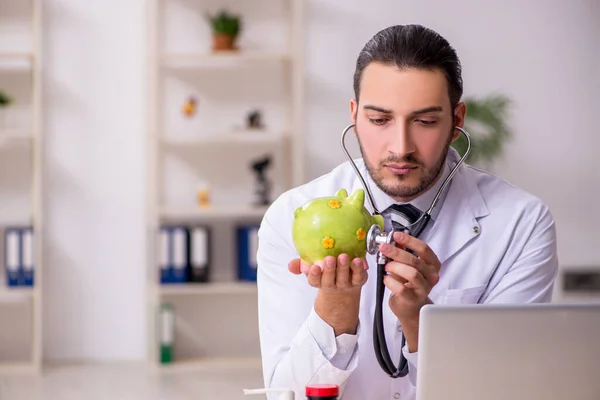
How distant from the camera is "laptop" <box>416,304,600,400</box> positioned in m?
1.07

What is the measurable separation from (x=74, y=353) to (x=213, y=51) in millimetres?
1792

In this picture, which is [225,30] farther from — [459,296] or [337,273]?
[337,273]

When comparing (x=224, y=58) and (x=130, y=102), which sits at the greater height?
(x=224, y=58)

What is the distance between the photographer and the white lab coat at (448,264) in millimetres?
1717

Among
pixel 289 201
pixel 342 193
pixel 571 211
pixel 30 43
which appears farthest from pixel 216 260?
pixel 342 193

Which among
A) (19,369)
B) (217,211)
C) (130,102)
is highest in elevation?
(130,102)

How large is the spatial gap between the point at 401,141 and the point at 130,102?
3.59 metres

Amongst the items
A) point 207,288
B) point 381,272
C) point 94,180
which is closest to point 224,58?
point 94,180

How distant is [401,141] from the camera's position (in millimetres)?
1599

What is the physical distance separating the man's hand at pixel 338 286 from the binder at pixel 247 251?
10.6ft

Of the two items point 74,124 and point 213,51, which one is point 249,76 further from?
point 74,124

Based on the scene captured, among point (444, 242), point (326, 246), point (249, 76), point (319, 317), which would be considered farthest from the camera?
point (249, 76)

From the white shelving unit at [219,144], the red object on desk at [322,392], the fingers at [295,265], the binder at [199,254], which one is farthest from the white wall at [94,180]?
the red object on desk at [322,392]

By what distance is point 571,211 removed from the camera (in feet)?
16.9
